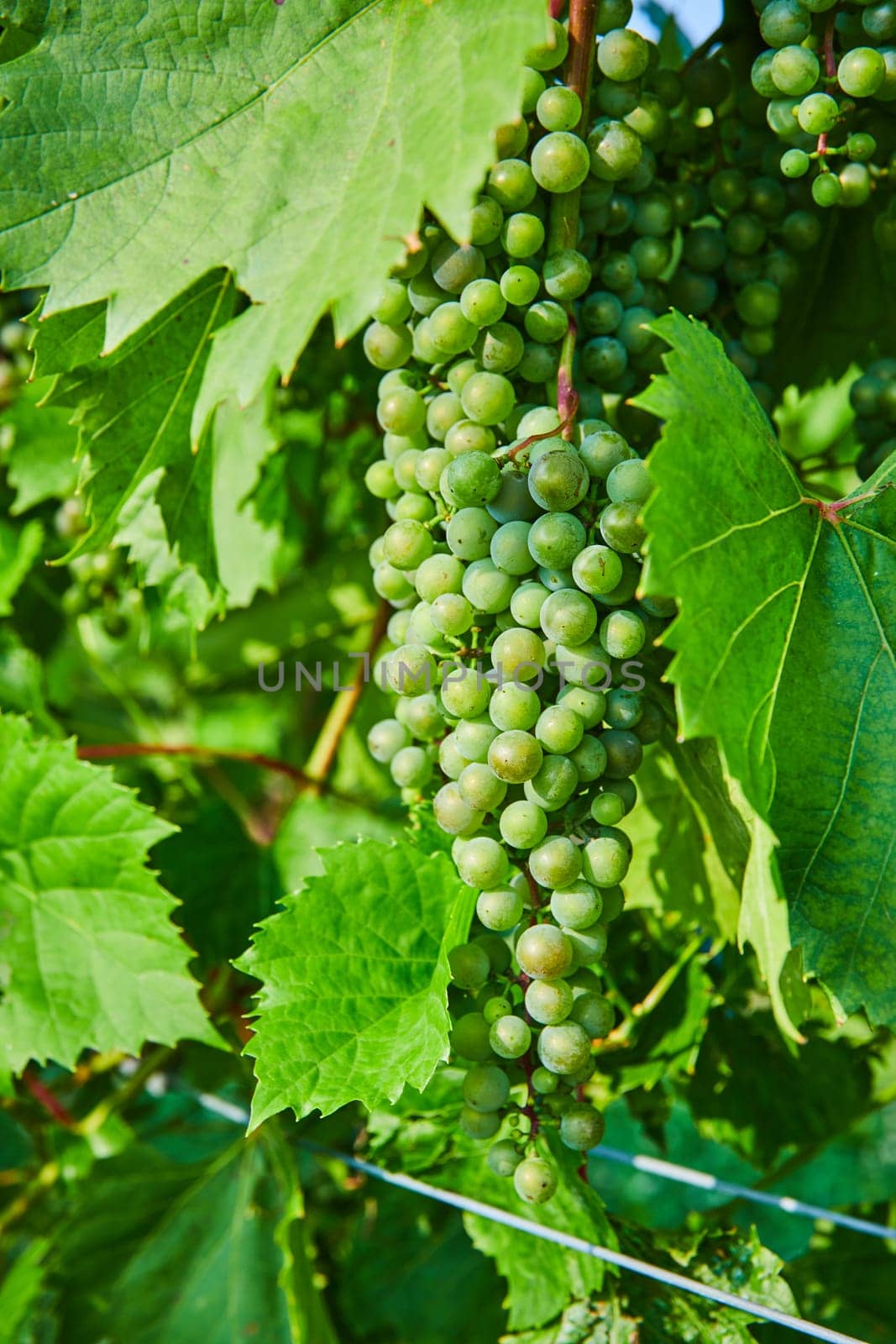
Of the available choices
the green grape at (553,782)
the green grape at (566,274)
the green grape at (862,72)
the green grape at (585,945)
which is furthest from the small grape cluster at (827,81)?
the green grape at (585,945)

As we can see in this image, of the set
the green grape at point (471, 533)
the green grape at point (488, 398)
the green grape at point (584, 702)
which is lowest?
the green grape at point (584, 702)

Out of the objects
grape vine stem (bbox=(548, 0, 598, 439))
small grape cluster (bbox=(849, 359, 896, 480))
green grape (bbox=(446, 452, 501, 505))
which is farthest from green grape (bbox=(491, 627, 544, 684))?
small grape cluster (bbox=(849, 359, 896, 480))

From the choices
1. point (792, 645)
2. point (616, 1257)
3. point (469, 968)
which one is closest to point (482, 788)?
point (469, 968)

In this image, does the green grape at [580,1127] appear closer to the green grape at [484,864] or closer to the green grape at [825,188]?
the green grape at [484,864]

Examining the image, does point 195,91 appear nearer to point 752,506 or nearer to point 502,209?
point 502,209

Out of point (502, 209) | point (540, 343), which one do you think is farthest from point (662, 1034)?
point (502, 209)

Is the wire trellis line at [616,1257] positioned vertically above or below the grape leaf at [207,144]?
below

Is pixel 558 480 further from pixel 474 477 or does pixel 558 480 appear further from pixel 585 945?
pixel 585 945
